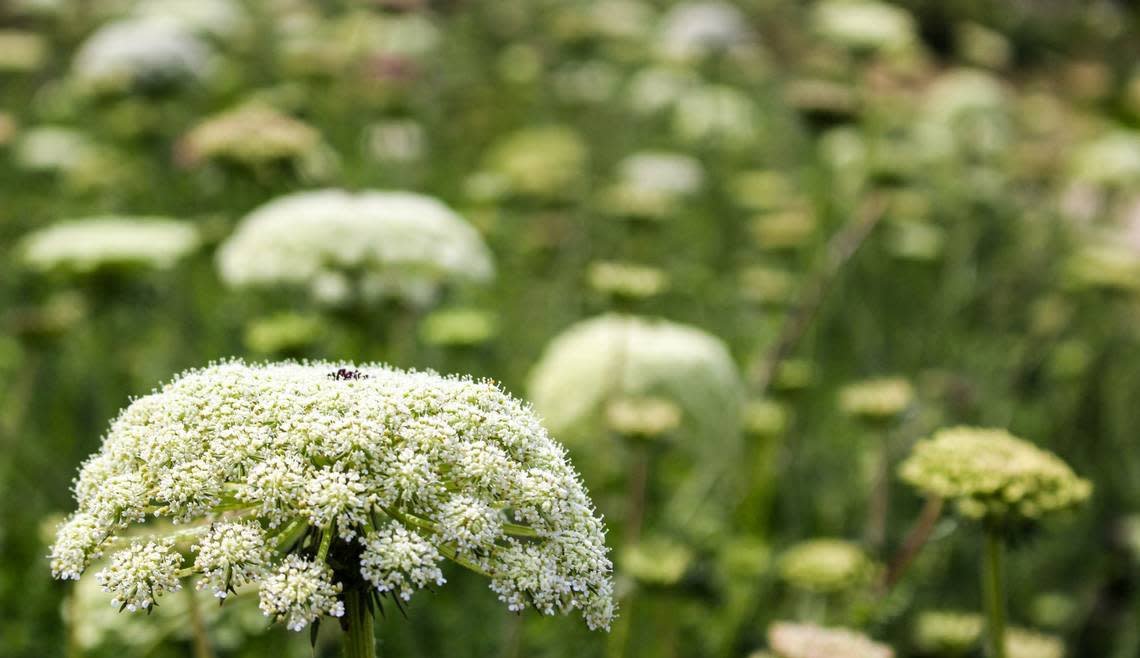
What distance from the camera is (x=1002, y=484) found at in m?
2.62

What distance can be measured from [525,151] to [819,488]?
4042 millimetres

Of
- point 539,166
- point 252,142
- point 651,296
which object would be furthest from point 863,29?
point 252,142

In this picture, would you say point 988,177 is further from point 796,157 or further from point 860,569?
point 860,569

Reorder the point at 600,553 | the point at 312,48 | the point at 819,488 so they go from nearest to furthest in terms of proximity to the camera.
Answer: the point at 600,553
the point at 819,488
the point at 312,48

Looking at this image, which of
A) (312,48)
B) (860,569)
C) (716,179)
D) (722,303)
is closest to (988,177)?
(716,179)

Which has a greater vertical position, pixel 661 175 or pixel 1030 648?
pixel 661 175

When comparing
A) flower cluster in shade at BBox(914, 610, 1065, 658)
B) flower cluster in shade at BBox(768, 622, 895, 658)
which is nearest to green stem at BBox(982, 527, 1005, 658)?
flower cluster in shade at BBox(768, 622, 895, 658)

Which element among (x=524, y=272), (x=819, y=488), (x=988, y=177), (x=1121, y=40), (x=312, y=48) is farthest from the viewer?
(x=1121, y=40)

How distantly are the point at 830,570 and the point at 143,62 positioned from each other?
235 inches

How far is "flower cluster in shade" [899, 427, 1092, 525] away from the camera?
2617 millimetres

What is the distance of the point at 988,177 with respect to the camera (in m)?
10.3

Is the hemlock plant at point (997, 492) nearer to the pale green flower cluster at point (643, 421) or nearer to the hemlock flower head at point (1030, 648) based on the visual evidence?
the hemlock flower head at point (1030, 648)

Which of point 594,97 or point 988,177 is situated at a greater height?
point 594,97

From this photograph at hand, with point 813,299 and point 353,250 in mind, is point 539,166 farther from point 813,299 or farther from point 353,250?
point 353,250
